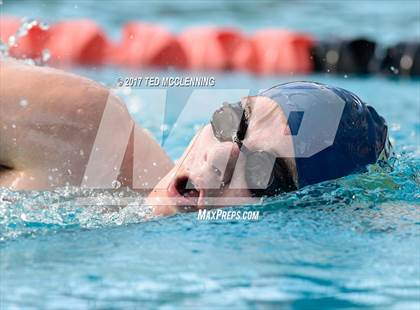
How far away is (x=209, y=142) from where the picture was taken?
1757 millimetres

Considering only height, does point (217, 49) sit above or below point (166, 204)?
below

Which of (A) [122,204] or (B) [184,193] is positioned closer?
(B) [184,193]

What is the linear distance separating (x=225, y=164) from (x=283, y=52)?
441cm

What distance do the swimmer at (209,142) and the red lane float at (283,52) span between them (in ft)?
13.0

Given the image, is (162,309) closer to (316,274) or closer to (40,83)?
(316,274)

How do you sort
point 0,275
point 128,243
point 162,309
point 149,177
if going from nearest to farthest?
point 162,309, point 0,275, point 128,243, point 149,177

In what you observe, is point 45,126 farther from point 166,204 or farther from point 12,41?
point 12,41

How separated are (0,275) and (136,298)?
28cm

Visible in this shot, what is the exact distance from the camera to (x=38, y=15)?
734 cm

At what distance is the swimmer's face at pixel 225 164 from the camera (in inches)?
66.7

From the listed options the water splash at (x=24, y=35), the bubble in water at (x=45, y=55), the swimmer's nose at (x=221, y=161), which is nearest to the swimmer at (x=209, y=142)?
the swimmer's nose at (x=221, y=161)

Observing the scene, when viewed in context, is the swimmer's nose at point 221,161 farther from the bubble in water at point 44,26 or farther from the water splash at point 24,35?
the bubble in water at point 44,26

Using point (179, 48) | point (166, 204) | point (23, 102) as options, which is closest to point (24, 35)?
point (179, 48)

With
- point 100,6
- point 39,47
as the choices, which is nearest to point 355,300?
point 39,47
